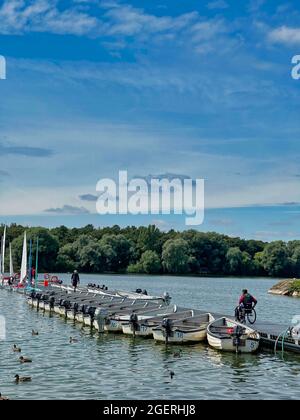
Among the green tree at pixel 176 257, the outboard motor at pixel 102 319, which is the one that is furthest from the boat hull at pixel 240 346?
the green tree at pixel 176 257

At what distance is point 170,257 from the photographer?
177 m

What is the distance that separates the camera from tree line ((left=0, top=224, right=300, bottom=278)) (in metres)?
174

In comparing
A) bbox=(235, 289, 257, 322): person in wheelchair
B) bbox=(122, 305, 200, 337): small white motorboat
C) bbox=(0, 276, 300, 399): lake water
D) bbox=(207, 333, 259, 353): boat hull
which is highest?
bbox=(235, 289, 257, 322): person in wheelchair

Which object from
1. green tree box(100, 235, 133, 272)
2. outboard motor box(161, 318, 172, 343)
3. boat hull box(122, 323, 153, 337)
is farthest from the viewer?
green tree box(100, 235, 133, 272)

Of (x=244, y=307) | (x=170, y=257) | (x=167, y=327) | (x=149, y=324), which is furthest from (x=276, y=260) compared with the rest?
(x=167, y=327)

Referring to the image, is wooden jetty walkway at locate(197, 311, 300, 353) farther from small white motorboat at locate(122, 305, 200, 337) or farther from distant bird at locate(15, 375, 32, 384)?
distant bird at locate(15, 375, 32, 384)

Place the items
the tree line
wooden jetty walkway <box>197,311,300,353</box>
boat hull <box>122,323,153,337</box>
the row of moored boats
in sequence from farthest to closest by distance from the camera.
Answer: the tree line
boat hull <box>122,323,153,337</box>
the row of moored boats
wooden jetty walkway <box>197,311,300,353</box>

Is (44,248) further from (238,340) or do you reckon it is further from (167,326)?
(238,340)

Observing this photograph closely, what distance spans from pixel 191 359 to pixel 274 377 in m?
5.45

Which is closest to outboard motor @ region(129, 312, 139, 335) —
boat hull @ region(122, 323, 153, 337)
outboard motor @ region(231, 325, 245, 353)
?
boat hull @ region(122, 323, 153, 337)

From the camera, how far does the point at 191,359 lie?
1284 inches

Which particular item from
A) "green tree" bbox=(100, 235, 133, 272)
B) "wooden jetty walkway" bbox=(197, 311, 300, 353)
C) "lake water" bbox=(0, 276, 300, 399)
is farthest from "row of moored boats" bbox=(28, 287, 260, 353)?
"green tree" bbox=(100, 235, 133, 272)

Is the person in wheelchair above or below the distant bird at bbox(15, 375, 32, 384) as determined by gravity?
above

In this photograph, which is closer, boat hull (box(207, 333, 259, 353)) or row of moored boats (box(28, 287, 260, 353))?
boat hull (box(207, 333, 259, 353))
